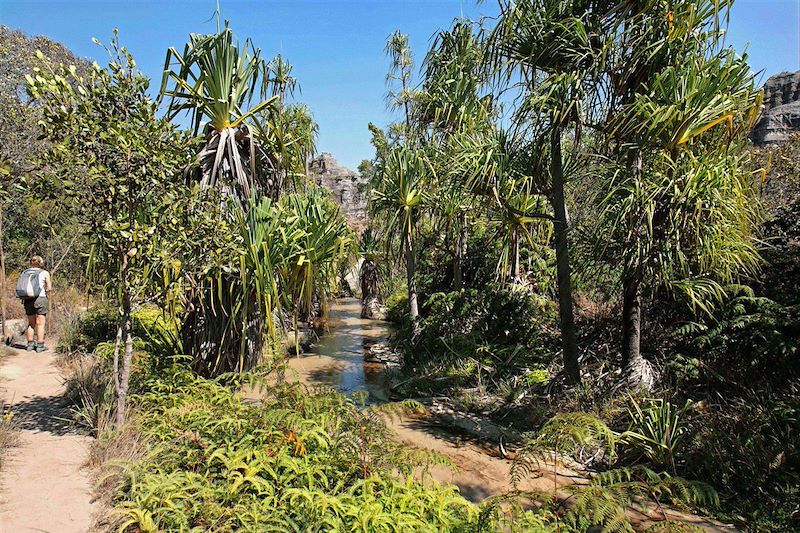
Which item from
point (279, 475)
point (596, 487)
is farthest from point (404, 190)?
point (596, 487)

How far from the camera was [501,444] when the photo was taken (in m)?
5.61

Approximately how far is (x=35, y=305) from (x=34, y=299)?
0.39 feet

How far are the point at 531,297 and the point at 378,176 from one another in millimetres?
4387

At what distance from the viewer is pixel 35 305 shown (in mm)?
7418

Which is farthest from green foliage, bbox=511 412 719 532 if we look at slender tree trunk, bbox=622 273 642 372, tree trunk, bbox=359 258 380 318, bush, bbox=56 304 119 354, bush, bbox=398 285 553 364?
tree trunk, bbox=359 258 380 318

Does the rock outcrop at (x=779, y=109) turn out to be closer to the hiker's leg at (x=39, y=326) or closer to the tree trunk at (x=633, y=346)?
the tree trunk at (x=633, y=346)

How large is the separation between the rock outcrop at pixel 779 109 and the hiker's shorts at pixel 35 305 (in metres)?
26.5

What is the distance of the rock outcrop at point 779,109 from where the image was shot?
71.8ft

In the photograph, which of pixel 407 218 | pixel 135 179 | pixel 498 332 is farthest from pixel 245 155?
pixel 498 332

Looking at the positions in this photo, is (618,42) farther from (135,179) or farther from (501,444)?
(135,179)

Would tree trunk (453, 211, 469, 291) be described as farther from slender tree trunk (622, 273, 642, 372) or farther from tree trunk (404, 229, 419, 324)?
slender tree trunk (622, 273, 642, 372)

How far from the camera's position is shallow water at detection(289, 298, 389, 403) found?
339 inches

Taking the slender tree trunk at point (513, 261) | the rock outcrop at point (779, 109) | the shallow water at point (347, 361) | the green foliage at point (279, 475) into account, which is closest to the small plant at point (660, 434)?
the green foliage at point (279, 475)

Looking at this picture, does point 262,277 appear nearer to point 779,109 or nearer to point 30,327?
point 30,327
